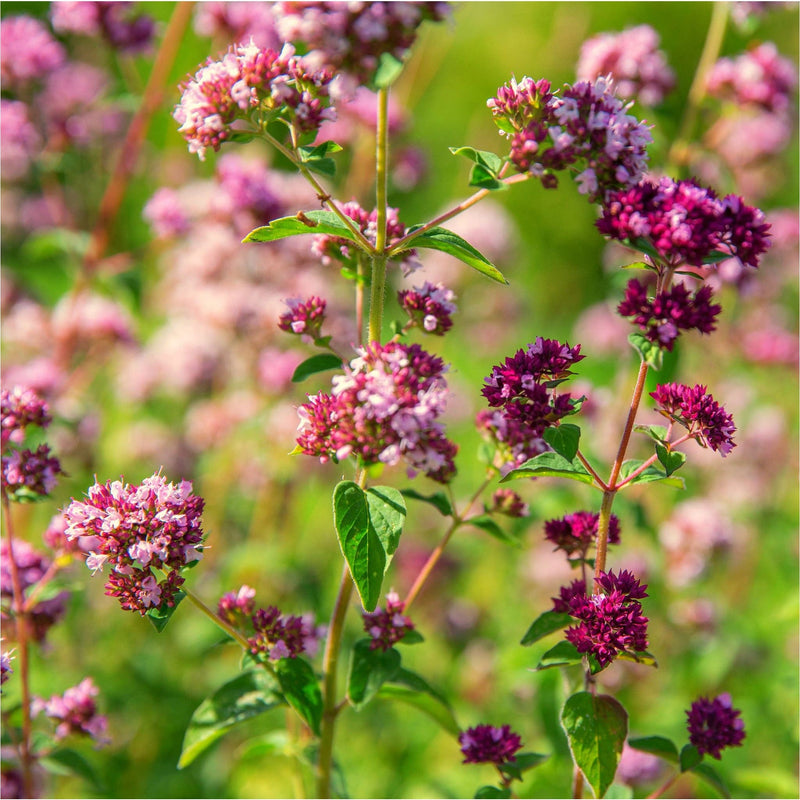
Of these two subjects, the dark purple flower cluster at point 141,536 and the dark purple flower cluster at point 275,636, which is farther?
the dark purple flower cluster at point 275,636

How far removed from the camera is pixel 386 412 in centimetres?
139

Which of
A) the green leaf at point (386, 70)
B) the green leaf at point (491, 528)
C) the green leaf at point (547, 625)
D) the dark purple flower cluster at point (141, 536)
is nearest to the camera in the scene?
the green leaf at point (386, 70)

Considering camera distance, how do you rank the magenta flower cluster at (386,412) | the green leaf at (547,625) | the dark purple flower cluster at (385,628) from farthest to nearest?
the dark purple flower cluster at (385,628), the green leaf at (547,625), the magenta flower cluster at (386,412)

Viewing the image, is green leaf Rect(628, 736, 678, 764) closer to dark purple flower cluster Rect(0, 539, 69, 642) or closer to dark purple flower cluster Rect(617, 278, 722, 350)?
dark purple flower cluster Rect(617, 278, 722, 350)

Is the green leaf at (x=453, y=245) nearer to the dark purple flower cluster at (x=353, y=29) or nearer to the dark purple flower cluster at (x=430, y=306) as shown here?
the dark purple flower cluster at (x=430, y=306)

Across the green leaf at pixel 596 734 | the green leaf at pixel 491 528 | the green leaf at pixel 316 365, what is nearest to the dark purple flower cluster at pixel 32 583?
the green leaf at pixel 316 365

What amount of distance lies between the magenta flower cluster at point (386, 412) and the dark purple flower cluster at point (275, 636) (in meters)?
0.41

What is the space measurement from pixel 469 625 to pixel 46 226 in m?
4.01

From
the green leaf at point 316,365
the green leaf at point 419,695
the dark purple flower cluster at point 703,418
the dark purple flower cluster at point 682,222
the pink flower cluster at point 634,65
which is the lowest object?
the green leaf at point 419,695

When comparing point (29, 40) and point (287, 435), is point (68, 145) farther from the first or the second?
point (287, 435)

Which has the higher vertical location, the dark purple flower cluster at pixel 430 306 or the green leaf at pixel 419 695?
the dark purple flower cluster at pixel 430 306

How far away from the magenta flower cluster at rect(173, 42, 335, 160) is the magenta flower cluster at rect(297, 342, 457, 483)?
46cm

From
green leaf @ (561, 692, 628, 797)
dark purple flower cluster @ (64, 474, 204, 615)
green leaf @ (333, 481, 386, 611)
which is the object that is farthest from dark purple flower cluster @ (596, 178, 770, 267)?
dark purple flower cluster @ (64, 474, 204, 615)

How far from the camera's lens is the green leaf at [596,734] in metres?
1.46
